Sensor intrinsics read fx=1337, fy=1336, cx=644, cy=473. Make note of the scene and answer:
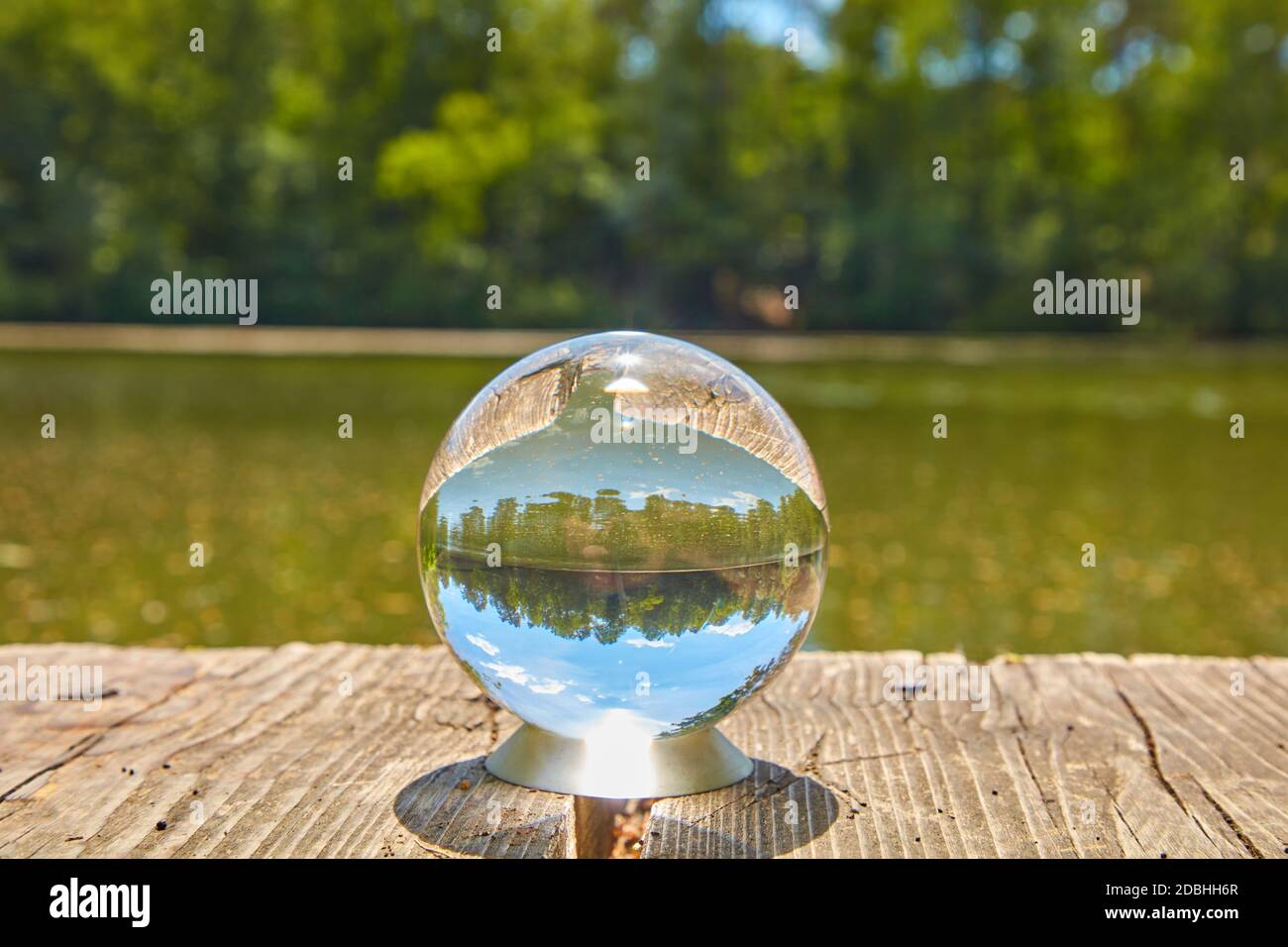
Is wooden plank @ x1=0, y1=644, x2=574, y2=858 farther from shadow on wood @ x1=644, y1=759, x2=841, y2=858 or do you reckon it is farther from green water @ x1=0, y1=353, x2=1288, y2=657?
green water @ x1=0, y1=353, x2=1288, y2=657

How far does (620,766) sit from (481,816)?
1.17 ft

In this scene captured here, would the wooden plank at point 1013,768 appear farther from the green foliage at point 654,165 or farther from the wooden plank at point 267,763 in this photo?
the green foliage at point 654,165

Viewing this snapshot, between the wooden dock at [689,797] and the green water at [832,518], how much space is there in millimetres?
4144

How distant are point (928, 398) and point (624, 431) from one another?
24.4 meters

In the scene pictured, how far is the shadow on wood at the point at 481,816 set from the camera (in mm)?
2906

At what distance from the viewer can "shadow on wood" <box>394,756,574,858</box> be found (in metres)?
2.91

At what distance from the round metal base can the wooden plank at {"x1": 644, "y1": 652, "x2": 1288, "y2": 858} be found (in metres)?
0.05

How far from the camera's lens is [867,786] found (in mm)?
3340

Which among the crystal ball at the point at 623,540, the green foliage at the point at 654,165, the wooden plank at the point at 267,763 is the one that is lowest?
the wooden plank at the point at 267,763

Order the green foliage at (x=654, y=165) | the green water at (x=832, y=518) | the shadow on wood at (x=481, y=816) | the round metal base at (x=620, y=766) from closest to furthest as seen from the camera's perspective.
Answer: the shadow on wood at (x=481, y=816)
the round metal base at (x=620, y=766)
the green water at (x=832, y=518)
the green foliage at (x=654, y=165)

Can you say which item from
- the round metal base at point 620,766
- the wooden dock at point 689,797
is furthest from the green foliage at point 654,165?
the round metal base at point 620,766

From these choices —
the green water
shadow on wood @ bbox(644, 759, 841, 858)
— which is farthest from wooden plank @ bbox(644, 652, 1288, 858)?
the green water

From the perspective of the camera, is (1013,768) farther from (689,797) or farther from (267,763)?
(267,763)
